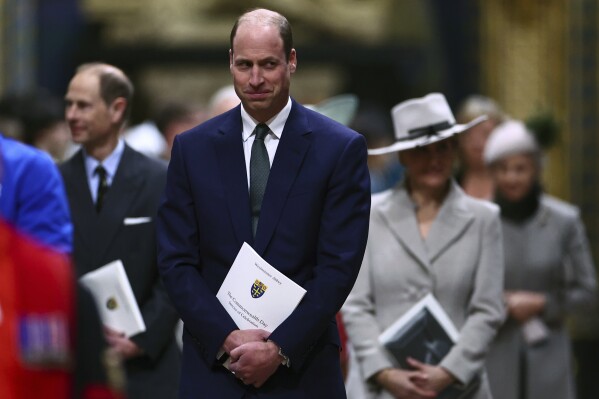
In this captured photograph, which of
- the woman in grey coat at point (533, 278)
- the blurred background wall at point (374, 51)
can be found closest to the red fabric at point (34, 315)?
the woman in grey coat at point (533, 278)

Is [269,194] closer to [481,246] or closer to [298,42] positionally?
[481,246]

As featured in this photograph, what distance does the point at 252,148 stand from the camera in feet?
14.5

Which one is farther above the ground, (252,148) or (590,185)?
(252,148)

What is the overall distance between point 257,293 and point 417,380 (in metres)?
1.28

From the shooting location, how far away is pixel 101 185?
5.69 m

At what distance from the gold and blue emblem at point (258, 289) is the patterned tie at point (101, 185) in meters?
1.53

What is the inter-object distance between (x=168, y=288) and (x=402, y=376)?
1.31 meters

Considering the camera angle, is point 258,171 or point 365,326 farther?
point 365,326

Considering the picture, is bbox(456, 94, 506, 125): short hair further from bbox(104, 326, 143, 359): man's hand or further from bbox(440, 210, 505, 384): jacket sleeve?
bbox(104, 326, 143, 359): man's hand

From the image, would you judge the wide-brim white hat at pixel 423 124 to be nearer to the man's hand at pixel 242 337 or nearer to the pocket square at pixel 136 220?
the pocket square at pixel 136 220

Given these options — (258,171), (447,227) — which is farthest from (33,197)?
(447,227)

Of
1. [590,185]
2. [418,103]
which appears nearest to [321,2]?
[590,185]

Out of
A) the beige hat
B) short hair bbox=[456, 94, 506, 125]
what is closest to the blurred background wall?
short hair bbox=[456, 94, 506, 125]

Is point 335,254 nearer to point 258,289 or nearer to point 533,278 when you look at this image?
point 258,289
